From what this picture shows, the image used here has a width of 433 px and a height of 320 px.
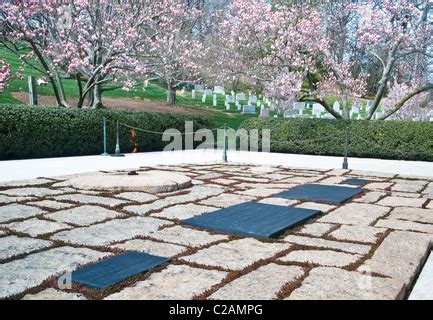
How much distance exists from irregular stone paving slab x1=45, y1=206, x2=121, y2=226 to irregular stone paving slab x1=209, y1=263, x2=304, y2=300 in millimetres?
2124

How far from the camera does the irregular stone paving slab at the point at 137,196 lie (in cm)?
596

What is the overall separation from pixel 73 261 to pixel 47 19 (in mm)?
11644

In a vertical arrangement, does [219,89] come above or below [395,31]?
below

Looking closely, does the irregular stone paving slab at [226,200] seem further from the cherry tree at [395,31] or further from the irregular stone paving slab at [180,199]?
the cherry tree at [395,31]

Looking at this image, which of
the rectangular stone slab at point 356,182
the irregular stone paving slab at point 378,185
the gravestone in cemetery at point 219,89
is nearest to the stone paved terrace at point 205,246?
the irregular stone paving slab at point 378,185

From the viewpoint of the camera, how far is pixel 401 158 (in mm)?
13414

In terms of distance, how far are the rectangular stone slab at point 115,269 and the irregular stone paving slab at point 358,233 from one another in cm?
181

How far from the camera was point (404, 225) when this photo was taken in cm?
486

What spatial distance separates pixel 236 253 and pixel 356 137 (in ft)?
36.8

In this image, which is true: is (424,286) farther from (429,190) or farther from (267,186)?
(429,190)

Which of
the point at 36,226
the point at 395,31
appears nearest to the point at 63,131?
the point at 36,226

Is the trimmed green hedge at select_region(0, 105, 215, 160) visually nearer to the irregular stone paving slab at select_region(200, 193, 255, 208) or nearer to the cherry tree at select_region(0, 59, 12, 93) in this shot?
the cherry tree at select_region(0, 59, 12, 93)

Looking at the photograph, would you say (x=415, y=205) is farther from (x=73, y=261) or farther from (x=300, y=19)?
(x=300, y=19)
